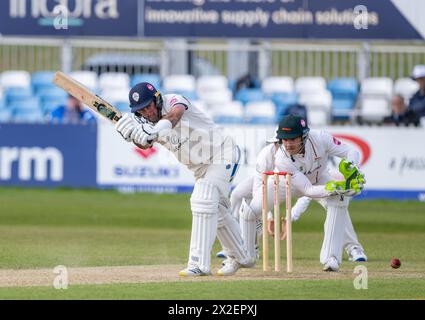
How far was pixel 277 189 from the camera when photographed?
32.6ft

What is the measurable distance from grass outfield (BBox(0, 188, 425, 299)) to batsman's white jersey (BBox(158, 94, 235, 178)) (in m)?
1.01

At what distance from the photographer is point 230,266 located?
9.97 metres

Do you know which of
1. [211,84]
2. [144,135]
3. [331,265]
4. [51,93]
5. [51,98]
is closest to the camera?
[144,135]

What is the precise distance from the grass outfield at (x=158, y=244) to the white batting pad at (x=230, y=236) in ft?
0.68

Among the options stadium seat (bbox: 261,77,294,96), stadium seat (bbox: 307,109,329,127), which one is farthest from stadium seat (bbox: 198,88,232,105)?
stadium seat (bbox: 307,109,329,127)

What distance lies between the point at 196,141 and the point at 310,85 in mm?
11605

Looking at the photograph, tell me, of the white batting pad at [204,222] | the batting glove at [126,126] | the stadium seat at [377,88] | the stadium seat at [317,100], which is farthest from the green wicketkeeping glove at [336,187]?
the stadium seat at [377,88]

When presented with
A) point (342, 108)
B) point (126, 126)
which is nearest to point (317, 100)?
point (342, 108)

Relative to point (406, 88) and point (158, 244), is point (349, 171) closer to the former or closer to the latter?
point (158, 244)

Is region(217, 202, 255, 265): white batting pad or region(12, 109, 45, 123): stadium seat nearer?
region(217, 202, 255, 265): white batting pad

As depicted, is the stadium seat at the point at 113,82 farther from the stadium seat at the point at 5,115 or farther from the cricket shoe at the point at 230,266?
the cricket shoe at the point at 230,266

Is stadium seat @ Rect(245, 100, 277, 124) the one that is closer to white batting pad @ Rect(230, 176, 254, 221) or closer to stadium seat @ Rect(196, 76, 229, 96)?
stadium seat @ Rect(196, 76, 229, 96)

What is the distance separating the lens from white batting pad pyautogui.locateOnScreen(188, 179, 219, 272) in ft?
31.1
